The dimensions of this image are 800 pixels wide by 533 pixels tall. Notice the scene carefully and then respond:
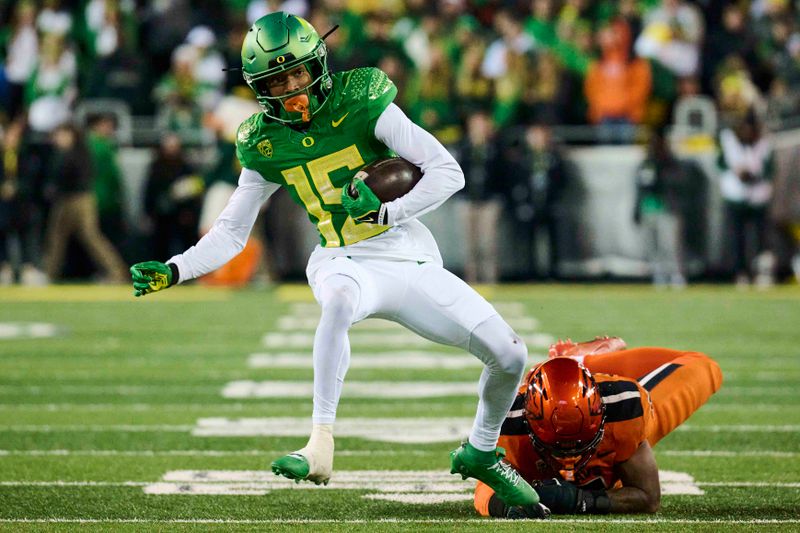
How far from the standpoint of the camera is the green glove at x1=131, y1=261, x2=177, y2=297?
4.77 m

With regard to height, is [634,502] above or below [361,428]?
above

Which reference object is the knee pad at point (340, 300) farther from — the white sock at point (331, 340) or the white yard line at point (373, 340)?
the white yard line at point (373, 340)

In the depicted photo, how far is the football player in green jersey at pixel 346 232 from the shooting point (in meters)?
4.56

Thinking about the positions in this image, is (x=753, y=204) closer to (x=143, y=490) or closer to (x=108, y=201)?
(x=108, y=201)

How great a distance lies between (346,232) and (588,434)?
1041mm

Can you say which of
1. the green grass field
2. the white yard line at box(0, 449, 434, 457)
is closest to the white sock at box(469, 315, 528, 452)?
the green grass field

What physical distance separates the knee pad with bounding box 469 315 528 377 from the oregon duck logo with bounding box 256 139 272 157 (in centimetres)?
94

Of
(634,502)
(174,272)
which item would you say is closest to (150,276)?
(174,272)

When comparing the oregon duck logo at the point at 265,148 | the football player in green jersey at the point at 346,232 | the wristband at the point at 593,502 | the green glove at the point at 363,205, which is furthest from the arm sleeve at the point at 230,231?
the wristband at the point at 593,502

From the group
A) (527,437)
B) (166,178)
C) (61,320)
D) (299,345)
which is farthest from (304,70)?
(166,178)

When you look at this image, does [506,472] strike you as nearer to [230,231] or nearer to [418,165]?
[418,165]

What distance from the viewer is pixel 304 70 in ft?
15.6

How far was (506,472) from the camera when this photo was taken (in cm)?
459

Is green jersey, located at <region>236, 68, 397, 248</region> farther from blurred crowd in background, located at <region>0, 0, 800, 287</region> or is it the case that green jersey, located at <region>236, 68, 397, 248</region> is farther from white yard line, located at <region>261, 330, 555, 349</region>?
blurred crowd in background, located at <region>0, 0, 800, 287</region>
